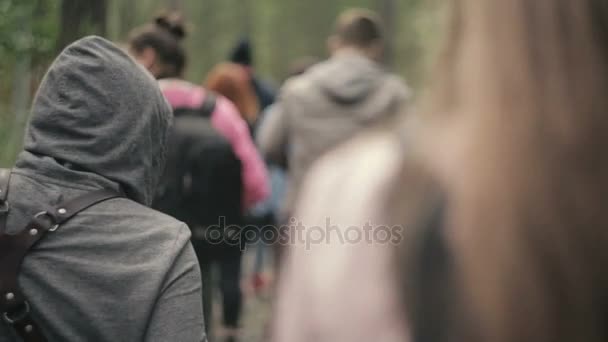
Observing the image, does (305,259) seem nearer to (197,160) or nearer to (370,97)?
(197,160)

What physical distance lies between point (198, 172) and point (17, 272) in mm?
2963

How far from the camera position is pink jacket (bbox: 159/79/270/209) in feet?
16.8

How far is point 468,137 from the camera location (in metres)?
1.53

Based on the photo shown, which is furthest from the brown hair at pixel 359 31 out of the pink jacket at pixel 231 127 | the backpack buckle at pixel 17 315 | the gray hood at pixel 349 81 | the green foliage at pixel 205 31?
the backpack buckle at pixel 17 315

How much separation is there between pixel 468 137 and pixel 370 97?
4.37 metres

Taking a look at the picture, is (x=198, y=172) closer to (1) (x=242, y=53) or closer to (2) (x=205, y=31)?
(1) (x=242, y=53)

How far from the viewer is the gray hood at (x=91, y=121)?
2.58 meters

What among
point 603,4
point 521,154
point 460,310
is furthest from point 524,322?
point 603,4

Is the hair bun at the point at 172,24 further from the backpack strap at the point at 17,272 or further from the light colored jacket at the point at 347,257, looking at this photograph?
the light colored jacket at the point at 347,257

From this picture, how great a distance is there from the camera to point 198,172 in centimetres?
538

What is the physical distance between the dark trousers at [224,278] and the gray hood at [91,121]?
114 inches

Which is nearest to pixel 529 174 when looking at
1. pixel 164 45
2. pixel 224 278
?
A: pixel 164 45

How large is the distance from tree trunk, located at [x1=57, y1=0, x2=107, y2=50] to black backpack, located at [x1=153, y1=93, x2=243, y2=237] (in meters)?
0.68

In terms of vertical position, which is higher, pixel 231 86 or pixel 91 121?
pixel 91 121
